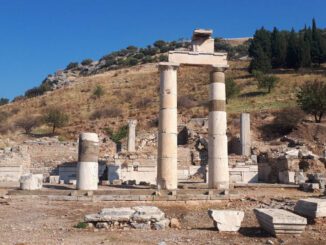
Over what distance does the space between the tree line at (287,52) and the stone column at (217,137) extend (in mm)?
49608

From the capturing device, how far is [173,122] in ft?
58.5

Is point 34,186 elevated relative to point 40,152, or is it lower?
lower

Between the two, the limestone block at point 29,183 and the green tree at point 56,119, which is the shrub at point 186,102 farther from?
the limestone block at point 29,183

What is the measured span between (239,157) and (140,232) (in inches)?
819

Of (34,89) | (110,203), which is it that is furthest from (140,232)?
(34,89)

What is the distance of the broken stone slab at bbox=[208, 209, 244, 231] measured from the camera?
9.61 m

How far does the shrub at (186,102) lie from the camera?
174 feet

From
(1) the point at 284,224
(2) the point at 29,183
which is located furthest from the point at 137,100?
(1) the point at 284,224

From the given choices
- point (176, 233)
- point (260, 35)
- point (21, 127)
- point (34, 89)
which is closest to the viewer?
point (176, 233)

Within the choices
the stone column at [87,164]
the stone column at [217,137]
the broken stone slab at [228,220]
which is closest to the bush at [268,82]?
the stone column at [217,137]

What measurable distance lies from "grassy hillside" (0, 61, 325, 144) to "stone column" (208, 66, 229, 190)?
2633 cm

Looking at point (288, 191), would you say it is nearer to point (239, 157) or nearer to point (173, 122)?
point (173, 122)

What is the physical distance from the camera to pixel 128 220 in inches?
401

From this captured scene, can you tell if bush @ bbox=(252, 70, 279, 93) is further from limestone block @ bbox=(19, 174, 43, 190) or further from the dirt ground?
limestone block @ bbox=(19, 174, 43, 190)
